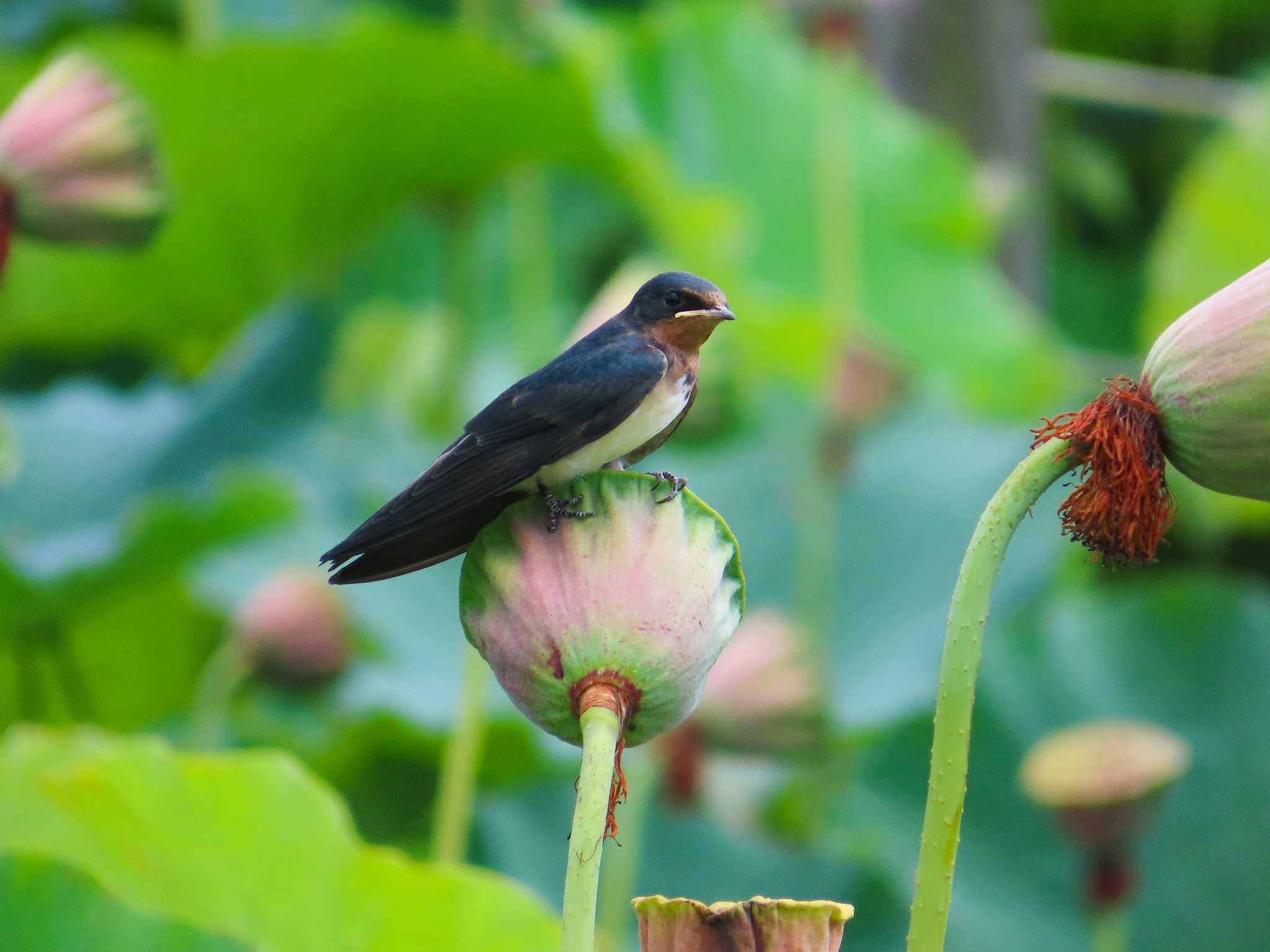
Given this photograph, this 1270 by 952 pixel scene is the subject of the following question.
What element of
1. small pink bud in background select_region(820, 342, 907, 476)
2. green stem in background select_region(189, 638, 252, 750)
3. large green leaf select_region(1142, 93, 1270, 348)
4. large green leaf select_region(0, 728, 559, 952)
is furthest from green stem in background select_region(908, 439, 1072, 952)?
large green leaf select_region(1142, 93, 1270, 348)

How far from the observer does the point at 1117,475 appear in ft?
2.48

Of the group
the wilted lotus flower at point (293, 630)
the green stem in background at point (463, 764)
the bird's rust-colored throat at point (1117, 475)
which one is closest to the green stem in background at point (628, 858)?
the green stem in background at point (463, 764)

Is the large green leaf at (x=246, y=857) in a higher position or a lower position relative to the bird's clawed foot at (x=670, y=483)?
lower

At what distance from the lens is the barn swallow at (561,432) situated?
2.70ft

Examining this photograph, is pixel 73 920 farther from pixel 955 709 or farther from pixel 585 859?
pixel 955 709

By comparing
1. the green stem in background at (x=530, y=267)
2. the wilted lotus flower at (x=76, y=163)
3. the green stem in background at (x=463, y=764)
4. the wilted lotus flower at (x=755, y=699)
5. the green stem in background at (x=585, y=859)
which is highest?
the green stem in background at (x=530, y=267)

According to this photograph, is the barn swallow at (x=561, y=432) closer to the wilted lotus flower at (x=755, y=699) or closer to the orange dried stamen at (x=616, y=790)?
the orange dried stamen at (x=616, y=790)

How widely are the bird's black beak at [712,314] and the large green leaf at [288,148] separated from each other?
5.66 ft

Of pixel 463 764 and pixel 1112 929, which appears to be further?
pixel 1112 929

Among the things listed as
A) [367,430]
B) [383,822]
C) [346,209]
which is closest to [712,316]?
[383,822]

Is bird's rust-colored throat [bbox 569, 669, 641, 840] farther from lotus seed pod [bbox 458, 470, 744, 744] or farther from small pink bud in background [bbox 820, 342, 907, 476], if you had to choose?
small pink bud in background [bbox 820, 342, 907, 476]

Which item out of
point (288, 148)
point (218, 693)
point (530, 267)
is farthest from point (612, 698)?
point (530, 267)

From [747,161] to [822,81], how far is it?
30cm

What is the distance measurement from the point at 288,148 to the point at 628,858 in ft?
4.46
